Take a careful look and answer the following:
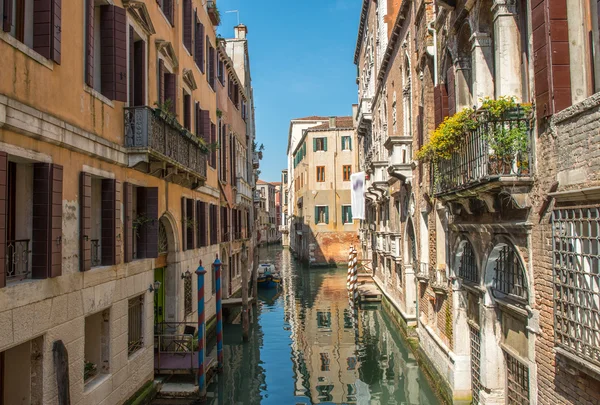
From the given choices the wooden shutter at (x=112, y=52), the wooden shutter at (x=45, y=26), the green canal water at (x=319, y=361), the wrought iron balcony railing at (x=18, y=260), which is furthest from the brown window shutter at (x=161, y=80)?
the green canal water at (x=319, y=361)

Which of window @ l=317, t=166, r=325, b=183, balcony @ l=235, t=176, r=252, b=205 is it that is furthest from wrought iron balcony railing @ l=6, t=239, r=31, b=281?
window @ l=317, t=166, r=325, b=183

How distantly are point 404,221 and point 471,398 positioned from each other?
26.0ft

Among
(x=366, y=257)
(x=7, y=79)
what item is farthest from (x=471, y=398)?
(x=366, y=257)

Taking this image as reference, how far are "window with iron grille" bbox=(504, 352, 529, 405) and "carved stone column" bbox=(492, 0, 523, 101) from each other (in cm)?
354

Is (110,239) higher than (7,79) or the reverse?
the reverse

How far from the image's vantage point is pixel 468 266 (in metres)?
8.80

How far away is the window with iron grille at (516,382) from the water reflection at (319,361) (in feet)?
8.80

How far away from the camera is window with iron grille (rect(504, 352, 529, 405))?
21.8ft

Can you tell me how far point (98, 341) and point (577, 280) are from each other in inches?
249

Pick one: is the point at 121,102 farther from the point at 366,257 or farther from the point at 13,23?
the point at 366,257

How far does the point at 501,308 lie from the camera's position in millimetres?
7375

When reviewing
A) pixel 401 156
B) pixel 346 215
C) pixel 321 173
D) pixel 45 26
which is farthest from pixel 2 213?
pixel 321 173

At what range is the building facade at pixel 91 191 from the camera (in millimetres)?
5473

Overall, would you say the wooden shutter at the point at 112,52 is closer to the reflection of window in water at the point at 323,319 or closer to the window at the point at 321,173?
the reflection of window in water at the point at 323,319
